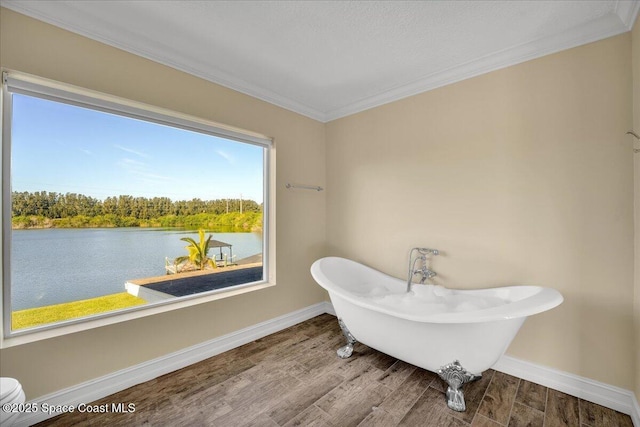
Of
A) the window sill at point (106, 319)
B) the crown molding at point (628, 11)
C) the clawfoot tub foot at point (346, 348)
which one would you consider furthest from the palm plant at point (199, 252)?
the crown molding at point (628, 11)

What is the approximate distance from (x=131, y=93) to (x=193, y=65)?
0.54 m

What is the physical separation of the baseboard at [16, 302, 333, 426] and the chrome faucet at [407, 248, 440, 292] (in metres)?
1.35

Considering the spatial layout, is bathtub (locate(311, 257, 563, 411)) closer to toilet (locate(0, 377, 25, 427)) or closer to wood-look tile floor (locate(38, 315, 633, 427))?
wood-look tile floor (locate(38, 315, 633, 427))

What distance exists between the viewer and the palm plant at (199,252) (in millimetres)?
2324

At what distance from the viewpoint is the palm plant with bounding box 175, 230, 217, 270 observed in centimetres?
232

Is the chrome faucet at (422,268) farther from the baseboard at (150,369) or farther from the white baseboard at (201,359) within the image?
the baseboard at (150,369)

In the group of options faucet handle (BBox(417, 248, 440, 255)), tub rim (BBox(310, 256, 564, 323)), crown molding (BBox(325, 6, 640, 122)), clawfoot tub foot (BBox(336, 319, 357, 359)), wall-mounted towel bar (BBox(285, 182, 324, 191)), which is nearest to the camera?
tub rim (BBox(310, 256, 564, 323))

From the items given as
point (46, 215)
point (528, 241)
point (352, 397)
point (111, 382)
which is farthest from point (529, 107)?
point (111, 382)

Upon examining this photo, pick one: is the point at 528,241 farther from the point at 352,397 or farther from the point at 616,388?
the point at 352,397

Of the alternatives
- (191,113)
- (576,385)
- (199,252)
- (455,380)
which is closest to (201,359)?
(199,252)

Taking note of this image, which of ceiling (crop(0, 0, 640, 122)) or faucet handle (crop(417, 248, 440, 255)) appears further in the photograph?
faucet handle (crop(417, 248, 440, 255))

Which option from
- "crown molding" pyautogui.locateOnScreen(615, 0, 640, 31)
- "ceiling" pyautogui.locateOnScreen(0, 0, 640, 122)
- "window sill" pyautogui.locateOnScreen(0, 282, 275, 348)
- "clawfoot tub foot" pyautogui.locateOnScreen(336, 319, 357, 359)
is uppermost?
"ceiling" pyautogui.locateOnScreen(0, 0, 640, 122)

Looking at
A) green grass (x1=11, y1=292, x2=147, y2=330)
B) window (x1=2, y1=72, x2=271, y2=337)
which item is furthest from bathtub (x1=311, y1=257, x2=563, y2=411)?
green grass (x1=11, y1=292, x2=147, y2=330)

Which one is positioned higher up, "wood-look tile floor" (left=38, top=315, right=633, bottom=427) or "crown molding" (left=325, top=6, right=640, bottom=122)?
"crown molding" (left=325, top=6, right=640, bottom=122)
